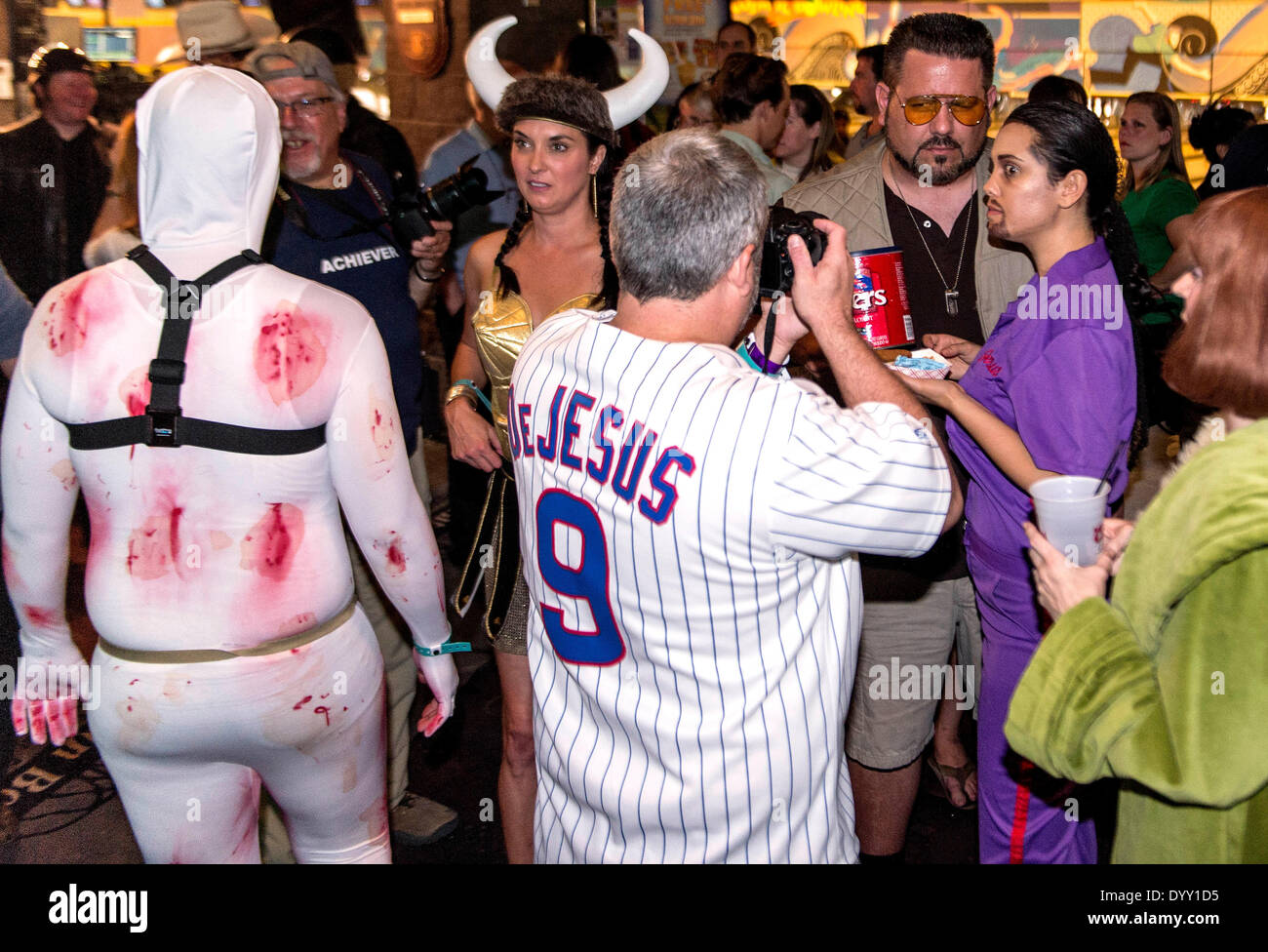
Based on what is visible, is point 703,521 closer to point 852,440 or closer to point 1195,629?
point 852,440

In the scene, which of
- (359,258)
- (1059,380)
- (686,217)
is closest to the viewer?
(686,217)

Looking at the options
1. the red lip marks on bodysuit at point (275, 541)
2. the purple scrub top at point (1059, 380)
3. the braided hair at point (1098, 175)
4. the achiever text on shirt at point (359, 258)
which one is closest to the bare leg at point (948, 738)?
the purple scrub top at point (1059, 380)

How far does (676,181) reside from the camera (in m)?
1.59

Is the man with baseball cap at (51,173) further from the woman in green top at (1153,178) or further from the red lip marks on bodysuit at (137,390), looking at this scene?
the woman in green top at (1153,178)

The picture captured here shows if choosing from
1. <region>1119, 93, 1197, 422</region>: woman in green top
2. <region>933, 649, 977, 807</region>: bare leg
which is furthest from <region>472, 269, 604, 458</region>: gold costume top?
<region>1119, 93, 1197, 422</region>: woman in green top

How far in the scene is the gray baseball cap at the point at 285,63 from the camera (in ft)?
10.1

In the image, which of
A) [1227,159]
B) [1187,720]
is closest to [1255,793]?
[1187,720]

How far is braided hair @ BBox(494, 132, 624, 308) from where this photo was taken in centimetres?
285

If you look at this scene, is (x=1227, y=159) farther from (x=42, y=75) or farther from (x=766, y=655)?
(x=42, y=75)

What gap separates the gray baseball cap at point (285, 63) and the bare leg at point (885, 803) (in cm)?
250

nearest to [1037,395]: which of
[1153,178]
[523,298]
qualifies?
[523,298]

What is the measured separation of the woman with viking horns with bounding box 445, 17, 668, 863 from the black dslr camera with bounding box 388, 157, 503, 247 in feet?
0.71

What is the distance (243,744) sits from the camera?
1.96 meters

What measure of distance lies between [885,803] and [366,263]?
2.08m
